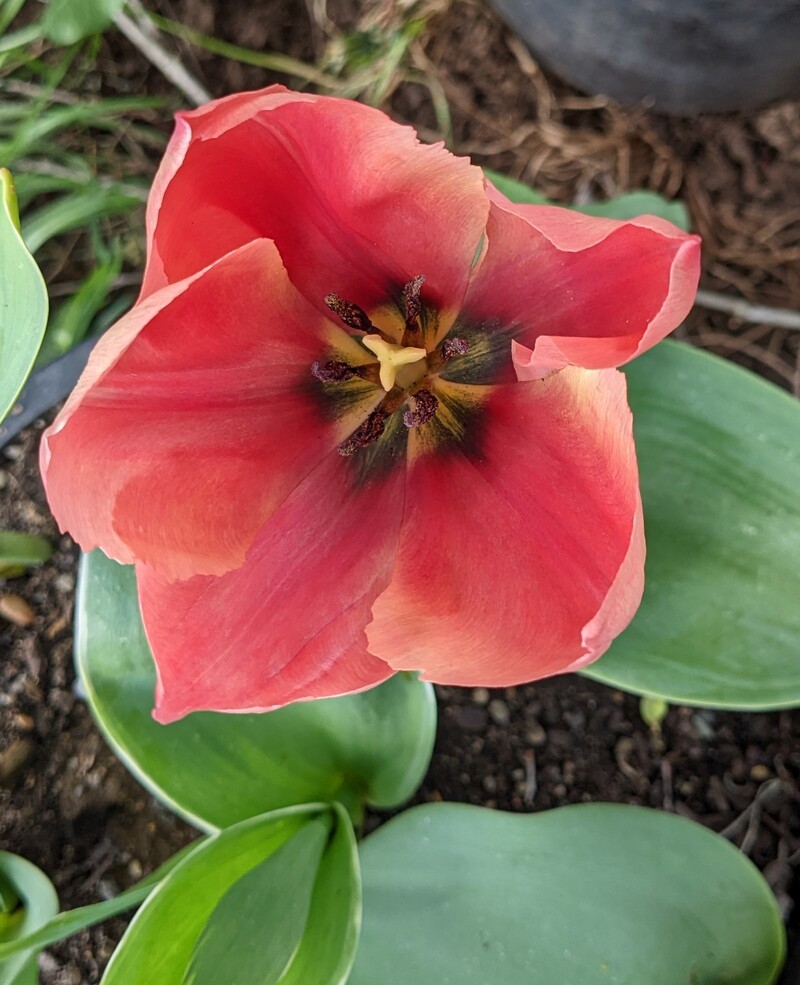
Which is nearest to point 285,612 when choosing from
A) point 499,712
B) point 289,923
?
point 289,923

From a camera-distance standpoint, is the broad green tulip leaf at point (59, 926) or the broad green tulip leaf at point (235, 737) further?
the broad green tulip leaf at point (235, 737)

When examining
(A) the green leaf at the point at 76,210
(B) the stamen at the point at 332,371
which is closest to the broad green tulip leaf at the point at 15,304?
(B) the stamen at the point at 332,371

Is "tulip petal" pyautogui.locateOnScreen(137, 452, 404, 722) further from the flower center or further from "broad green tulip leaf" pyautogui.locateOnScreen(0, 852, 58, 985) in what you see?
"broad green tulip leaf" pyautogui.locateOnScreen(0, 852, 58, 985)

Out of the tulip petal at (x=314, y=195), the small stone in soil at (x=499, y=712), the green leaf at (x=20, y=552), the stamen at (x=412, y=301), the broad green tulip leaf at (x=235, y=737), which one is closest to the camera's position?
the tulip petal at (x=314, y=195)

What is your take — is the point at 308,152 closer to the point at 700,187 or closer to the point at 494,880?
the point at 494,880

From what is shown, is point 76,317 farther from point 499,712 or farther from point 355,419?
point 499,712

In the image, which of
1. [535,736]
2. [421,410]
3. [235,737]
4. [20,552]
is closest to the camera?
[421,410]

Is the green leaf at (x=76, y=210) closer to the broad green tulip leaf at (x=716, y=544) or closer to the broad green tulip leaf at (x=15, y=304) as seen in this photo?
the broad green tulip leaf at (x=15, y=304)

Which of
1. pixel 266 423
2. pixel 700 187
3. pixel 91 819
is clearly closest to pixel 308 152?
pixel 266 423
